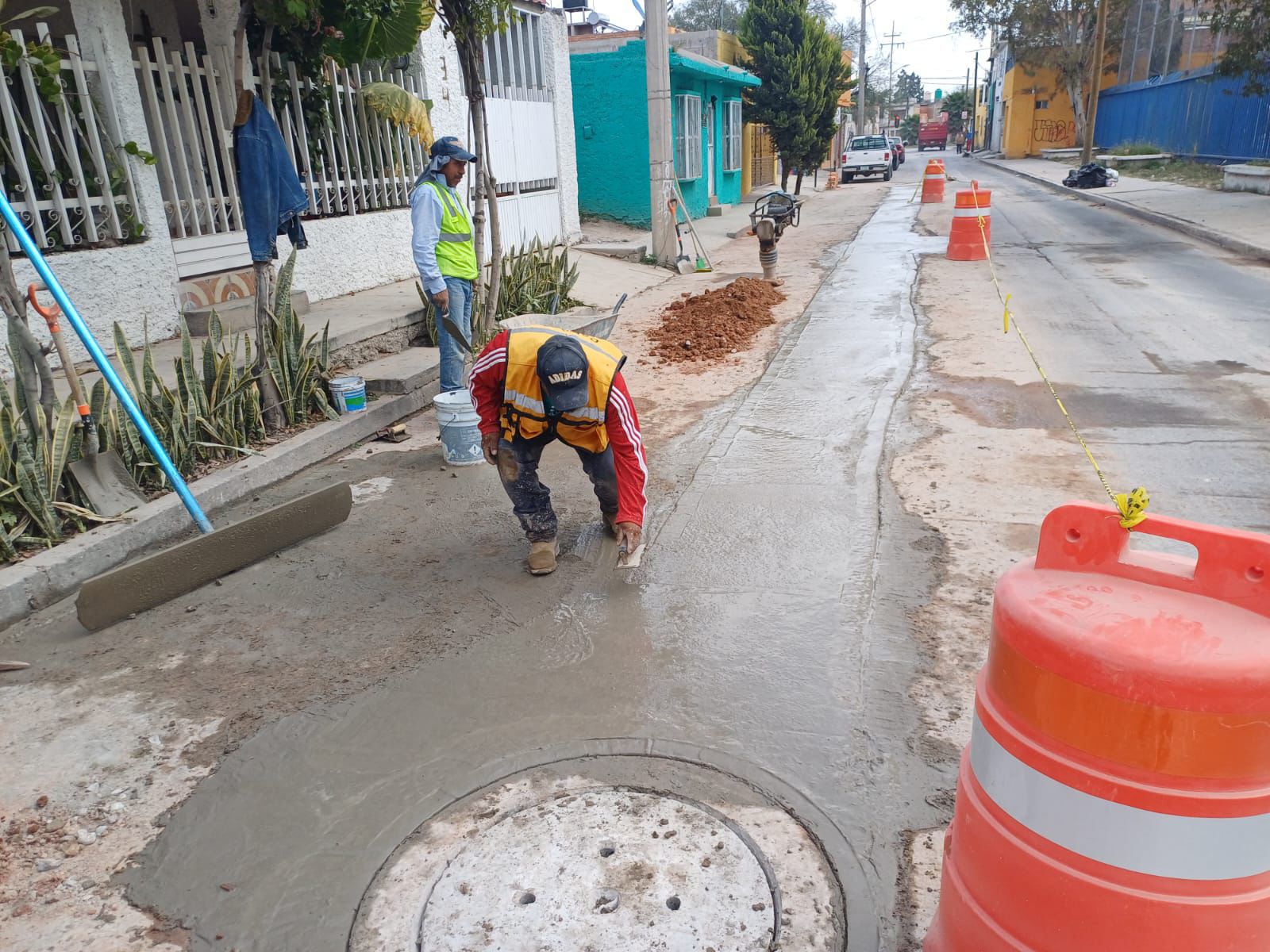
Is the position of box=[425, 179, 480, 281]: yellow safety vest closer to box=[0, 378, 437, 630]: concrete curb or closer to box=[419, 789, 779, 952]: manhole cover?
box=[0, 378, 437, 630]: concrete curb

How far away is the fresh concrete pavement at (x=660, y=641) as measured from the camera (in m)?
2.54

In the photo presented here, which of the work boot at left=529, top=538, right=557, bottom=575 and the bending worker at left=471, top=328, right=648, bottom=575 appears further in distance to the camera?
the work boot at left=529, top=538, right=557, bottom=575

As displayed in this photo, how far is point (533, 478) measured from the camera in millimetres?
4219

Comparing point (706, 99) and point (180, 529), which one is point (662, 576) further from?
point (706, 99)

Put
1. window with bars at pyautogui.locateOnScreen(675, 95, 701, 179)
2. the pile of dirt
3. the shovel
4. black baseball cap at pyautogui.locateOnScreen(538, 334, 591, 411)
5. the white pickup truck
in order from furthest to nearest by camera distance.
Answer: the white pickup truck, window with bars at pyautogui.locateOnScreen(675, 95, 701, 179), the pile of dirt, the shovel, black baseball cap at pyautogui.locateOnScreen(538, 334, 591, 411)

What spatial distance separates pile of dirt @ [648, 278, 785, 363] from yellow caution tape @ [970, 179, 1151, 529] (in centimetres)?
246

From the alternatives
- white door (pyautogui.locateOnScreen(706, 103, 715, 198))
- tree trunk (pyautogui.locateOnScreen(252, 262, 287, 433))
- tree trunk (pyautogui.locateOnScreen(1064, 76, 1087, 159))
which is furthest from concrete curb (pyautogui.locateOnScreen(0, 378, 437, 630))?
tree trunk (pyautogui.locateOnScreen(1064, 76, 1087, 159))

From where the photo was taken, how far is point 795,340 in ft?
28.7

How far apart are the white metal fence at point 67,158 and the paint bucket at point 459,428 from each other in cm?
326

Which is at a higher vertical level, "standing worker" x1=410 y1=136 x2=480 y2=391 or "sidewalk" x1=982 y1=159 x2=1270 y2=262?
"standing worker" x1=410 y1=136 x2=480 y2=391

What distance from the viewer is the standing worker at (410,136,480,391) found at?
6074mm

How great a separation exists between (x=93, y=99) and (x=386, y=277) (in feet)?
11.7

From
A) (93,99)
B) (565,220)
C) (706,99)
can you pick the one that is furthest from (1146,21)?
(93,99)

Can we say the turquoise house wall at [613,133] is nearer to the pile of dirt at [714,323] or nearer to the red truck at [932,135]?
the pile of dirt at [714,323]
